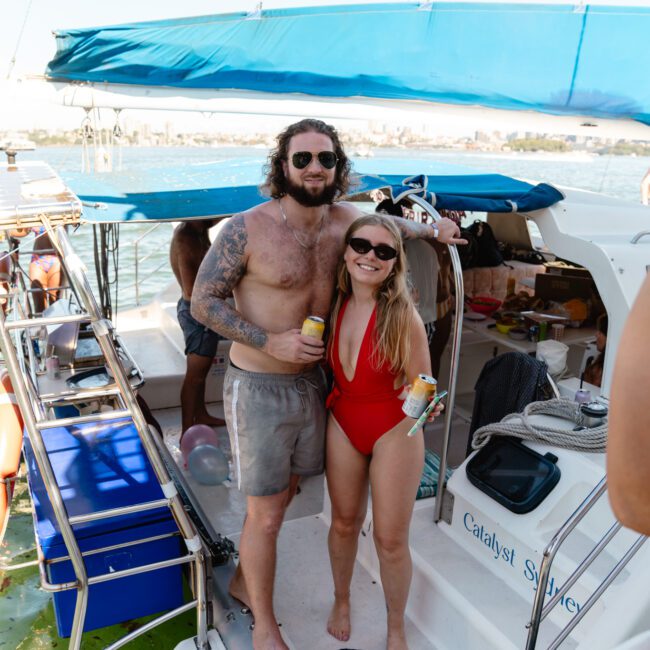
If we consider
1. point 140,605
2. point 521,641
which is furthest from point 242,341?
point 521,641

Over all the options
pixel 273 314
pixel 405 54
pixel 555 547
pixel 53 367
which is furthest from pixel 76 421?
pixel 405 54

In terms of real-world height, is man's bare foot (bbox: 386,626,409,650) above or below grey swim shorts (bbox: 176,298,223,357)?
below

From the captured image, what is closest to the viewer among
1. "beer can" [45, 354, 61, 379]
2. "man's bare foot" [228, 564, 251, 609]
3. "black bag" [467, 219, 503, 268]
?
"man's bare foot" [228, 564, 251, 609]

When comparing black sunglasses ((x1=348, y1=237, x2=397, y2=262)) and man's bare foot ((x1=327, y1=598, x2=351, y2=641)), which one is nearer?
black sunglasses ((x1=348, y1=237, x2=397, y2=262))

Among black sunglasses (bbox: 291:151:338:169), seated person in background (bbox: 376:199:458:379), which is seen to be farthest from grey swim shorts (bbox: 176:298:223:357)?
black sunglasses (bbox: 291:151:338:169)

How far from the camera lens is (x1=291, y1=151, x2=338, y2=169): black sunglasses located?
2416 mm

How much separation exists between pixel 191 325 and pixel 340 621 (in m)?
2.53

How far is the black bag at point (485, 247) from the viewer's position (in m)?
6.23

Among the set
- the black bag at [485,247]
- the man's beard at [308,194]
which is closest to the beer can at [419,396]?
the man's beard at [308,194]

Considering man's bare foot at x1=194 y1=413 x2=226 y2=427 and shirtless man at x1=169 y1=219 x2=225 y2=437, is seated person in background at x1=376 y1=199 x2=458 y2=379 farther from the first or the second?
man's bare foot at x1=194 y1=413 x2=226 y2=427

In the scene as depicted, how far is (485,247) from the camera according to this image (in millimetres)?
6242

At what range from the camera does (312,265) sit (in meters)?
2.54

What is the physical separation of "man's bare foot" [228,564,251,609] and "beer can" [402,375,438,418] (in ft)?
4.23

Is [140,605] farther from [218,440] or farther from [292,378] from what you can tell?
[218,440]
